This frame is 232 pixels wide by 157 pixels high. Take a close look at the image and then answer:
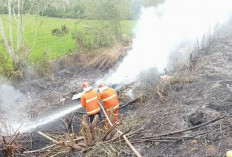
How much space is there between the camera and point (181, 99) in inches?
397

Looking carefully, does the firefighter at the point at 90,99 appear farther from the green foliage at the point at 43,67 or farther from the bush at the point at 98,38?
the bush at the point at 98,38

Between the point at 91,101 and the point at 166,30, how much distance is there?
1119 centimetres

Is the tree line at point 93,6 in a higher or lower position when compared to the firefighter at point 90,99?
higher

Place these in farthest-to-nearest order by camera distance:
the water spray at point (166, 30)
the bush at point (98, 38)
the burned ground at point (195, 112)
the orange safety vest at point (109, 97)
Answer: the bush at point (98, 38) → the water spray at point (166, 30) → the orange safety vest at point (109, 97) → the burned ground at point (195, 112)

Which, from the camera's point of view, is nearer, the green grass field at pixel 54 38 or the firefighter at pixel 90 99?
the firefighter at pixel 90 99

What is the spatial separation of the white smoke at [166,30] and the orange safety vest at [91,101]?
17.0ft

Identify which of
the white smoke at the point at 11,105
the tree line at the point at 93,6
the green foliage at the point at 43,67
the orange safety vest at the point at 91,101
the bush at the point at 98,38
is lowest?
the white smoke at the point at 11,105

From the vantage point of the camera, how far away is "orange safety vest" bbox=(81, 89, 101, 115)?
29.8 ft

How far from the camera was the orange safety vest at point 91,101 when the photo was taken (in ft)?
29.8

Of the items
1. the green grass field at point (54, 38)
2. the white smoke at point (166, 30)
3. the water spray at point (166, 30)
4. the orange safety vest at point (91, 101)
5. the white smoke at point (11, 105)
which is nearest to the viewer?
the orange safety vest at point (91, 101)

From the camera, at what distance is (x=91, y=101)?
9.13 m

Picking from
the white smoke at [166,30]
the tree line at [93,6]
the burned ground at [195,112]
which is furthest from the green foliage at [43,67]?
the burned ground at [195,112]

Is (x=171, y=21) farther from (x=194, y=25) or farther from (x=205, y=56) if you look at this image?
(x=205, y=56)

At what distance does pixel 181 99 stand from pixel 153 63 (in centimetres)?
579
